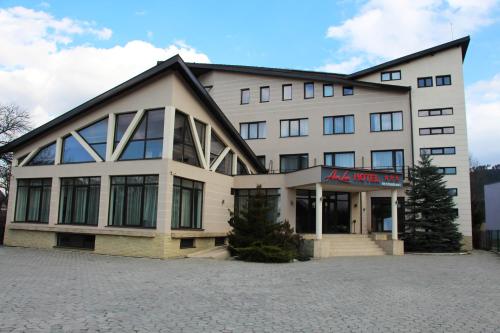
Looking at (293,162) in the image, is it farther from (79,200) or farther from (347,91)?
(79,200)

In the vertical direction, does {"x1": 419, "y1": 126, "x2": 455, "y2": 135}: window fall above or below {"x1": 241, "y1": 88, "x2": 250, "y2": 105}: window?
below

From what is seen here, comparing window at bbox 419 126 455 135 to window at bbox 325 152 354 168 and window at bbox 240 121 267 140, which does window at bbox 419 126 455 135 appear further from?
window at bbox 240 121 267 140

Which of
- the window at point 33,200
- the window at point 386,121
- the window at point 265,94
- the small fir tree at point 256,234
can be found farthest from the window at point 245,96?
the window at point 33,200

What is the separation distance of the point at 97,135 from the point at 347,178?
445 inches

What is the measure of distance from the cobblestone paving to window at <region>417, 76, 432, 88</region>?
1559cm

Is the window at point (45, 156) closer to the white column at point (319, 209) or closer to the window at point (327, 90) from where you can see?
the white column at point (319, 209)

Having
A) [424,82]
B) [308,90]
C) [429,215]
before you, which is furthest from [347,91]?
[429,215]

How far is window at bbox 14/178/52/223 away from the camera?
64.2 ft

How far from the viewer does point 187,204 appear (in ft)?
59.7

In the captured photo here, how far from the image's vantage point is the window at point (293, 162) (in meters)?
28.4

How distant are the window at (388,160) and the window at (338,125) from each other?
2338 mm

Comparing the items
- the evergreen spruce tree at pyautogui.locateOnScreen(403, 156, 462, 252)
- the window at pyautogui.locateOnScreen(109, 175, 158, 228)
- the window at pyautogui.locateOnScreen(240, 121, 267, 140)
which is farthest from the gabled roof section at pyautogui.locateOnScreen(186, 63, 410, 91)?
the window at pyautogui.locateOnScreen(109, 175, 158, 228)

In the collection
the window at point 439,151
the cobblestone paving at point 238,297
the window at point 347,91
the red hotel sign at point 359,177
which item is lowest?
the cobblestone paving at point 238,297

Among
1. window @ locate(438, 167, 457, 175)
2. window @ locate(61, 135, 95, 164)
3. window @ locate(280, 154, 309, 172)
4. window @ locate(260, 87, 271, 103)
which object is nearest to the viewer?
window @ locate(61, 135, 95, 164)
